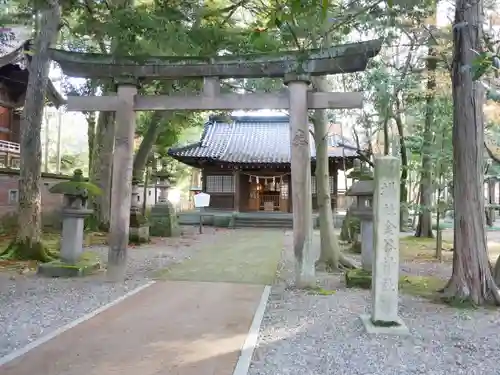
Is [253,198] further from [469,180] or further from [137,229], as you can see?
[469,180]

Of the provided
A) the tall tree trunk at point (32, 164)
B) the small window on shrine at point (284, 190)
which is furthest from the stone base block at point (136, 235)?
the small window on shrine at point (284, 190)

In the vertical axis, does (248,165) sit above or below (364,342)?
above

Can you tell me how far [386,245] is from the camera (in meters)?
5.26

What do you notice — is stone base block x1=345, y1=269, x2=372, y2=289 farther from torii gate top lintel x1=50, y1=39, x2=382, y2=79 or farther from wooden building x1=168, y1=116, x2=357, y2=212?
wooden building x1=168, y1=116, x2=357, y2=212

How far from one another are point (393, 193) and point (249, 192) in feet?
71.0

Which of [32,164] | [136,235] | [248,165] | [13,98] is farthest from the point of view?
[248,165]

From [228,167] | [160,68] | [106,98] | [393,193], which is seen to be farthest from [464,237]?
[228,167]

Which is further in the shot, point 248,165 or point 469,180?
point 248,165

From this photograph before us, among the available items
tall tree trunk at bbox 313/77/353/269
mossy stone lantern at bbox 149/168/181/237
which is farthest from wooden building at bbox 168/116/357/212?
tall tree trunk at bbox 313/77/353/269

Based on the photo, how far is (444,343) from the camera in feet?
15.9

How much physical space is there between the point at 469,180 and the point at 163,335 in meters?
4.99

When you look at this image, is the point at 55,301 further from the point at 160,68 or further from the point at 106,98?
the point at 160,68

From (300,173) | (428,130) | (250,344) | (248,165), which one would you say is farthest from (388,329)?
(248,165)

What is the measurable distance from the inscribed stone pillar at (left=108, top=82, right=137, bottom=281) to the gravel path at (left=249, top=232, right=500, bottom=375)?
3.02 meters
